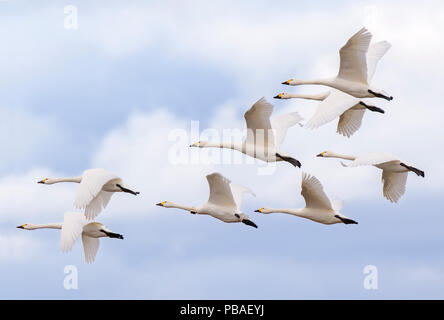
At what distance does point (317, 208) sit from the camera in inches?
1202

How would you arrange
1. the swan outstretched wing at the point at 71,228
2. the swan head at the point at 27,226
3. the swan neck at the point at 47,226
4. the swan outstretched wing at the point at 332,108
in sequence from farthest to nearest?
the swan head at the point at 27,226, the swan neck at the point at 47,226, the swan outstretched wing at the point at 332,108, the swan outstretched wing at the point at 71,228

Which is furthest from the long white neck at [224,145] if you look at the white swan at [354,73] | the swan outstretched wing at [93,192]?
the swan outstretched wing at [93,192]

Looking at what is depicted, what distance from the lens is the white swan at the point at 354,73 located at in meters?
29.7

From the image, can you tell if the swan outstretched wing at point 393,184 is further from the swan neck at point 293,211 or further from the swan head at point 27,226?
the swan head at point 27,226

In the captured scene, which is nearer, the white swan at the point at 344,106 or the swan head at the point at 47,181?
the white swan at the point at 344,106

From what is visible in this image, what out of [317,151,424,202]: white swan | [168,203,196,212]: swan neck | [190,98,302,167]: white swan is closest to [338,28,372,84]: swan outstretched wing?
[317,151,424,202]: white swan

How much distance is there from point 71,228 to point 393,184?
32.2 feet

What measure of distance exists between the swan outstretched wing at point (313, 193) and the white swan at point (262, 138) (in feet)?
3.87

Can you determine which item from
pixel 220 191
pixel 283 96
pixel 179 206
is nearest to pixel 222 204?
pixel 220 191

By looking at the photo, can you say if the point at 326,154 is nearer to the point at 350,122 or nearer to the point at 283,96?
the point at 350,122

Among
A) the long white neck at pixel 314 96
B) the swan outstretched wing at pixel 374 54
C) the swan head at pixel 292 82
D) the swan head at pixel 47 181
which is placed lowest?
the swan head at pixel 47 181

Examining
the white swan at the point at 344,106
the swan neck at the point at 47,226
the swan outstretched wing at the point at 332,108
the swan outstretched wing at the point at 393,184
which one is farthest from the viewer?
the swan neck at the point at 47,226

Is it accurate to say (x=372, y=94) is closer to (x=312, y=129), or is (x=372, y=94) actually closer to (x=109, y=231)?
(x=312, y=129)

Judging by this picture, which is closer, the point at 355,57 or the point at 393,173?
the point at 355,57
